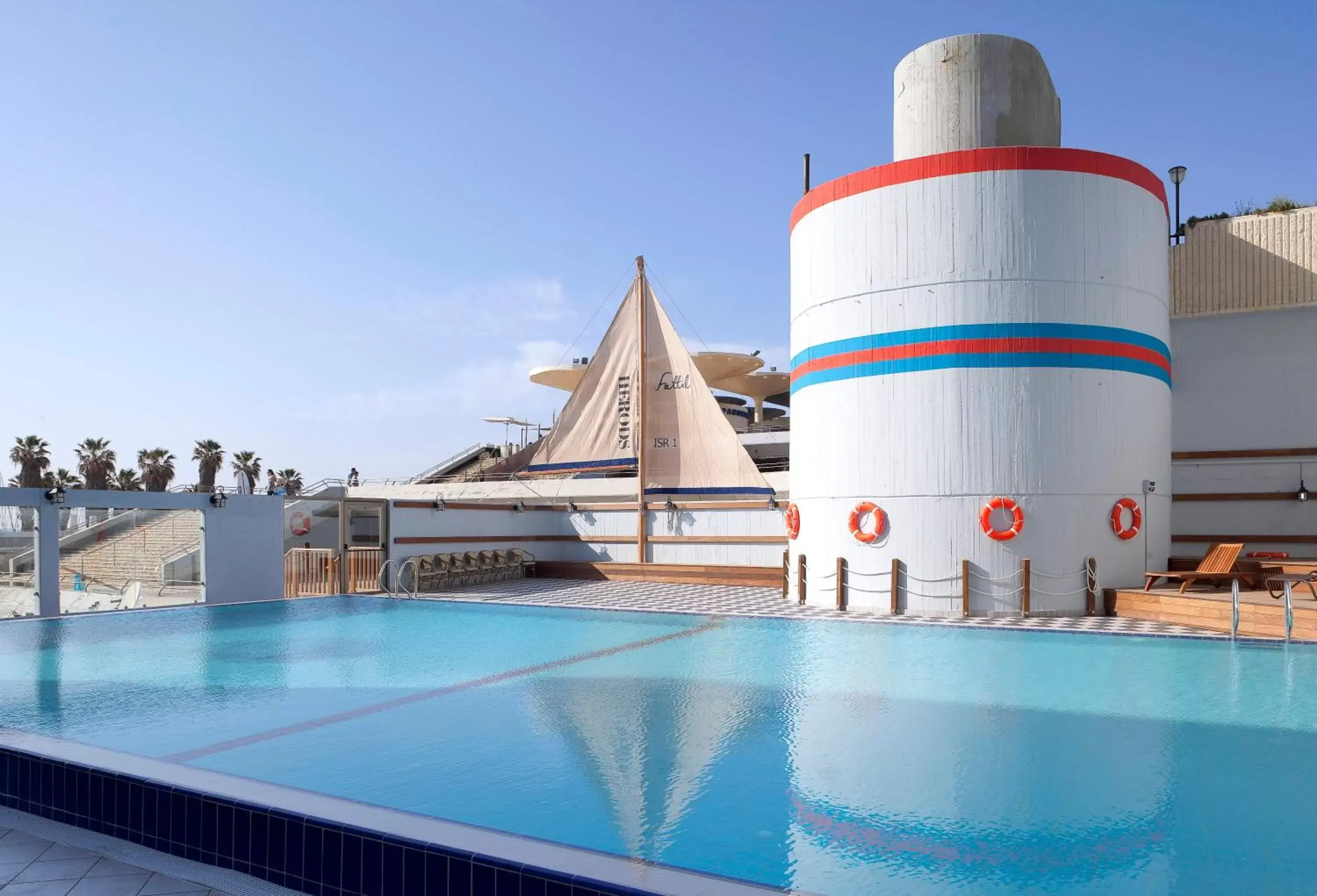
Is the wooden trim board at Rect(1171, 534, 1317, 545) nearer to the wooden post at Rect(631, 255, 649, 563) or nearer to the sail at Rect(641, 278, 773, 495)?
the sail at Rect(641, 278, 773, 495)

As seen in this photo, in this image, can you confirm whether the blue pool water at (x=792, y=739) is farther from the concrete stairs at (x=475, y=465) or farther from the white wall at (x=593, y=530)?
the concrete stairs at (x=475, y=465)

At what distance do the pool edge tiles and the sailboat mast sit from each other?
1391cm

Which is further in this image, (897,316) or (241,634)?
(897,316)

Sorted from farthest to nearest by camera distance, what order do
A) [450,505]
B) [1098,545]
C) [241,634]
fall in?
[450,505], [1098,545], [241,634]

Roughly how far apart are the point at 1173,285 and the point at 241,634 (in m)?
15.3

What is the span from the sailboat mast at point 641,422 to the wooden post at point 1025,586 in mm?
8286

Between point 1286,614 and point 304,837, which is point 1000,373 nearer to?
point 1286,614

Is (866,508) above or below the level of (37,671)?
above

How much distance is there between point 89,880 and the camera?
12.8ft

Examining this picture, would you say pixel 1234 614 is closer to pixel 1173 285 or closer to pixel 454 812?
pixel 1173 285

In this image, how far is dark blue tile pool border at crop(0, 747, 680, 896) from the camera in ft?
11.2

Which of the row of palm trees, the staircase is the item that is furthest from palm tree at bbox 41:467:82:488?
the staircase

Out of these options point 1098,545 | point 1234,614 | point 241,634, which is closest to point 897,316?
point 1098,545

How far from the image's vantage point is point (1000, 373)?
1204 cm
